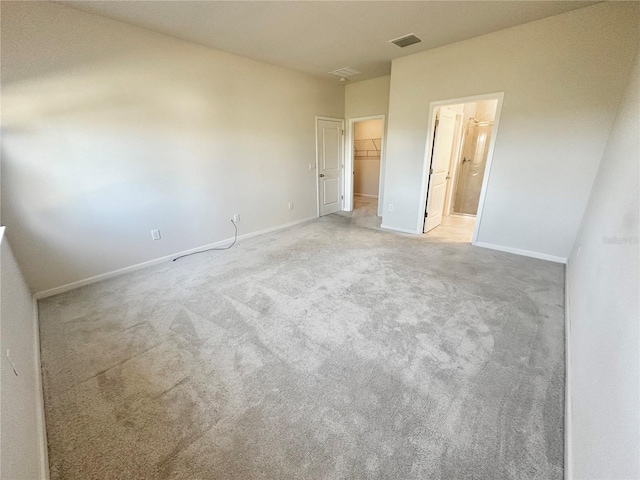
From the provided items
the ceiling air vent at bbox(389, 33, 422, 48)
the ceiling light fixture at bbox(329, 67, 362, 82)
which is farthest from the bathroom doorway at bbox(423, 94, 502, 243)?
the ceiling light fixture at bbox(329, 67, 362, 82)

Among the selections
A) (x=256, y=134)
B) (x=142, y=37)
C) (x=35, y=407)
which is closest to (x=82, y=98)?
(x=142, y=37)

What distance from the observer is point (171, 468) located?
122cm

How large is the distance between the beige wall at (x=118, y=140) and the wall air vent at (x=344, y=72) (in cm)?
88

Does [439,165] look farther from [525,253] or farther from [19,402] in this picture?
[19,402]

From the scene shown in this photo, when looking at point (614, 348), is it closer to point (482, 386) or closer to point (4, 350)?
point (482, 386)

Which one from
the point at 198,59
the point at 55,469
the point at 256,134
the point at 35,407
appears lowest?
the point at 55,469

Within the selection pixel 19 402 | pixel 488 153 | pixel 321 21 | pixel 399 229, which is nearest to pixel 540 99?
pixel 488 153

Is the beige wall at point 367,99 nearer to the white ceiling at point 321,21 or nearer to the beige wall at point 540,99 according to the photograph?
the beige wall at point 540,99

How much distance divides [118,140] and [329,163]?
149 inches

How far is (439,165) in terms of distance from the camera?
172 inches

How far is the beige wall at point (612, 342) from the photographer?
803mm

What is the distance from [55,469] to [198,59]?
406cm

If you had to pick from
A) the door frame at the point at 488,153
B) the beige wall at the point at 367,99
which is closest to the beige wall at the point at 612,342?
the door frame at the point at 488,153

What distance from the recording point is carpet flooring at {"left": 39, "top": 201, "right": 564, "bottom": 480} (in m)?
1.25
